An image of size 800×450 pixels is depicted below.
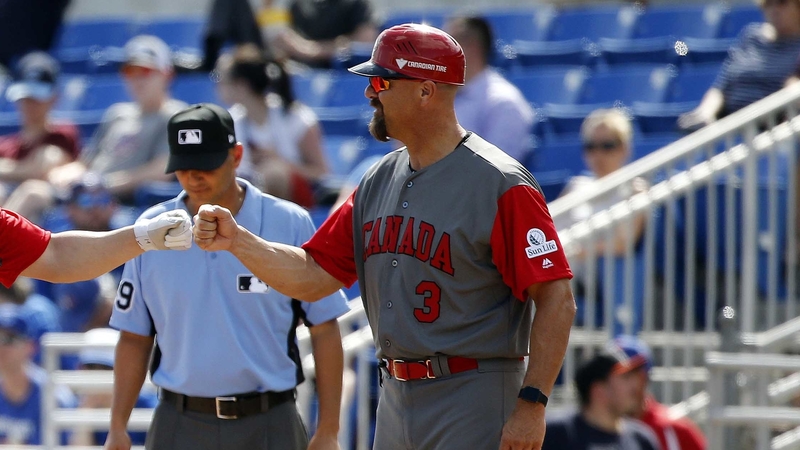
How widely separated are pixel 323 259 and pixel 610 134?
3.47 metres

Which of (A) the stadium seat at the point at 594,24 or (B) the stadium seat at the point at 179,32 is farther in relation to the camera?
(B) the stadium seat at the point at 179,32

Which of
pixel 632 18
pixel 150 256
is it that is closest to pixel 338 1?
pixel 632 18

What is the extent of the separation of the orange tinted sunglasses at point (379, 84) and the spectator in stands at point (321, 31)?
22.0 ft

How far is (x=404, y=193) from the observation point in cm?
373

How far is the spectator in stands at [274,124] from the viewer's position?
7777 millimetres

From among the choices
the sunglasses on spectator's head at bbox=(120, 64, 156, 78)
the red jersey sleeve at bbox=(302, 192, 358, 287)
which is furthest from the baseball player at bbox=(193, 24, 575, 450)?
the sunglasses on spectator's head at bbox=(120, 64, 156, 78)

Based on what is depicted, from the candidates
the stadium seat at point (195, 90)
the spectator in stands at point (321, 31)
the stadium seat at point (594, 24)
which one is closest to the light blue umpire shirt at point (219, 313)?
the stadium seat at point (195, 90)

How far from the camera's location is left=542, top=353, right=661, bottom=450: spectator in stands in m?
5.79

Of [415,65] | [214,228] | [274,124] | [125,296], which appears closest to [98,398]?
[125,296]

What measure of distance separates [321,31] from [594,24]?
7.78 feet

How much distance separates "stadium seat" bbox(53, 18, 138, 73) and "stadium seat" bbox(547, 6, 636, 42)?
13.4 ft

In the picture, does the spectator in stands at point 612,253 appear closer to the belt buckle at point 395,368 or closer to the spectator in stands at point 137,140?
the belt buckle at point 395,368

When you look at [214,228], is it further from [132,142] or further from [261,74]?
[132,142]

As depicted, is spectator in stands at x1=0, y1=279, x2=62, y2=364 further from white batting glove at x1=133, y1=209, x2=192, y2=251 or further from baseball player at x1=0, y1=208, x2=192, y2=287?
white batting glove at x1=133, y1=209, x2=192, y2=251
